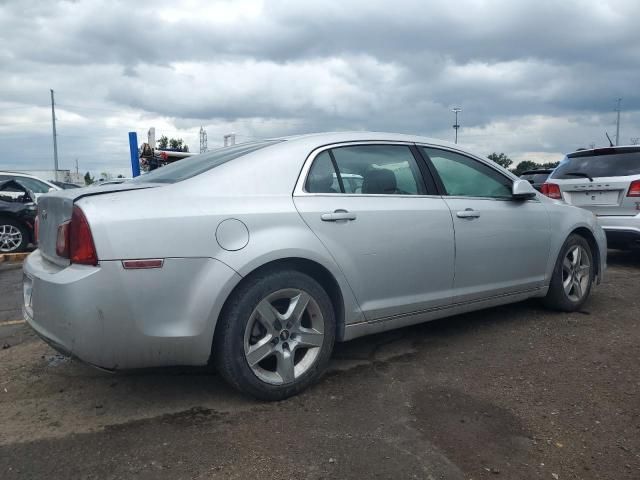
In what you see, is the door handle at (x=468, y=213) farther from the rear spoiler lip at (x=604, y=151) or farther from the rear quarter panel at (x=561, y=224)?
the rear spoiler lip at (x=604, y=151)

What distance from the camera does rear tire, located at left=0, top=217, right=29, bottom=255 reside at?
949 centimetres

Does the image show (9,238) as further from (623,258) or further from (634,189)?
(623,258)

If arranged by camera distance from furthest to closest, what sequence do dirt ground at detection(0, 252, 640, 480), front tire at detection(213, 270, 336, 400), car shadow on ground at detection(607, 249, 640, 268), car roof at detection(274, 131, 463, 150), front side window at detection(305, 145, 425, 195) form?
car shadow on ground at detection(607, 249, 640, 268) → car roof at detection(274, 131, 463, 150) → front side window at detection(305, 145, 425, 195) → front tire at detection(213, 270, 336, 400) → dirt ground at detection(0, 252, 640, 480)

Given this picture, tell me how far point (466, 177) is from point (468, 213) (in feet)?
1.25

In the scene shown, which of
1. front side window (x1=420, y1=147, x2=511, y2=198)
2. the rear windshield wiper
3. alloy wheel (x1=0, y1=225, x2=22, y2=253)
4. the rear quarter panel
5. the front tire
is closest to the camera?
the front tire

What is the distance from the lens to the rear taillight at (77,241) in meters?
2.66

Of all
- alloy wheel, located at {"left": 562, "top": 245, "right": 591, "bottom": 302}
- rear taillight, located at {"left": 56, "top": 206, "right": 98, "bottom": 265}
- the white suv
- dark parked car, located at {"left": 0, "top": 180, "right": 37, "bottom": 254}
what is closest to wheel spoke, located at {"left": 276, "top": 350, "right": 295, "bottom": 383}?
rear taillight, located at {"left": 56, "top": 206, "right": 98, "bottom": 265}

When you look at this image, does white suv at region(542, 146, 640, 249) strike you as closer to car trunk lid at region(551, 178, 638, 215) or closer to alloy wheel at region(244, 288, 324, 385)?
car trunk lid at region(551, 178, 638, 215)

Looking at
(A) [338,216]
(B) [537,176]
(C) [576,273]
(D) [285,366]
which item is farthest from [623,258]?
(D) [285,366]

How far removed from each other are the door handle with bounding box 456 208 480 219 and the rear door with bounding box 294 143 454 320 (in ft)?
0.41

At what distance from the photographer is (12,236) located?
9.55m

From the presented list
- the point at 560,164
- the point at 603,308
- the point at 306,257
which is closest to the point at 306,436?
the point at 306,257

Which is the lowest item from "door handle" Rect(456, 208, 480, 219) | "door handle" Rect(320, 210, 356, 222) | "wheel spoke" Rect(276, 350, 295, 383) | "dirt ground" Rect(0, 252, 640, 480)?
"dirt ground" Rect(0, 252, 640, 480)

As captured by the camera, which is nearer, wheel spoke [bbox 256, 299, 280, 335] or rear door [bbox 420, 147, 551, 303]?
wheel spoke [bbox 256, 299, 280, 335]
